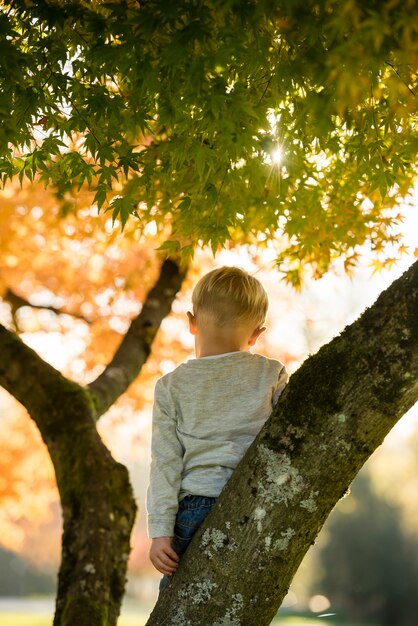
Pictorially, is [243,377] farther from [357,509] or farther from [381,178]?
[357,509]

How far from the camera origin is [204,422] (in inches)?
98.6

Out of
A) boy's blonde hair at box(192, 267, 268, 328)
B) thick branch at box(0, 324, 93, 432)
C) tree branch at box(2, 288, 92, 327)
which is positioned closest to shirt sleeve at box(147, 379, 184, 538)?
boy's blonde hair at box(192, 267, 268, 328)

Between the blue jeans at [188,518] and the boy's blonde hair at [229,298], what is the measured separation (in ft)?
2.14

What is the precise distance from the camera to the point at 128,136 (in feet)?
9.13

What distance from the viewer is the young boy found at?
243 centimetres

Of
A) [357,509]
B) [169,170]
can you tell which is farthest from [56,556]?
[169,170]

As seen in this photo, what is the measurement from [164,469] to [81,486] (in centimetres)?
150

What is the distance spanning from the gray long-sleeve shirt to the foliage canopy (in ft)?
2.35

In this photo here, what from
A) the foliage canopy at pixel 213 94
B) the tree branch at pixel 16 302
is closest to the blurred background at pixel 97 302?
the tree branch at pixel 16 302

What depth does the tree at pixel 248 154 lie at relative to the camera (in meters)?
2.10

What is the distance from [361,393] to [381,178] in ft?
3.97

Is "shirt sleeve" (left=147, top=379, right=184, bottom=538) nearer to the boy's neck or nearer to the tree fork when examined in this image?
the boy's neck

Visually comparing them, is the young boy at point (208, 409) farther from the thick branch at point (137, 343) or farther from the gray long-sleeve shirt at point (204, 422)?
the thick branch at point (137, 343)

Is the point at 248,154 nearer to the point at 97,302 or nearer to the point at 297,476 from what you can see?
the point at 297,476
